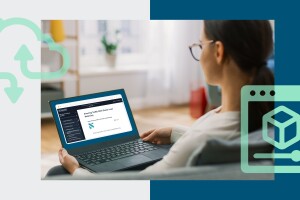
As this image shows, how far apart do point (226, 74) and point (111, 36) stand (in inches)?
12.7

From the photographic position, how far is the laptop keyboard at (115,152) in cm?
114

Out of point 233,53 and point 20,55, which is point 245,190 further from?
point 20,55

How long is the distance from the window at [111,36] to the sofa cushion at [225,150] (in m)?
0.31

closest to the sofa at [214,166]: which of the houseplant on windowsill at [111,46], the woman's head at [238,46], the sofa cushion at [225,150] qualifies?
the sofa cushion at [225,150]

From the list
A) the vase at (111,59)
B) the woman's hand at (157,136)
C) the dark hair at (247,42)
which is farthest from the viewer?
the vase at (111,59)

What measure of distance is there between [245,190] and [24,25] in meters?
0.60

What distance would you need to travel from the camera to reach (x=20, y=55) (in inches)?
45.0

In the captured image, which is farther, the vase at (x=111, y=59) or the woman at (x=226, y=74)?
the vase at (x=111, y=59)

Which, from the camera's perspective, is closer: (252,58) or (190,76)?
(252,58)

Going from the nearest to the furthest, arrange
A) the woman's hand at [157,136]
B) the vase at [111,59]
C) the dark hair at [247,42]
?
the dark hair at [247,42] < the woman's hand at [157,136] < the vase at [111,59]

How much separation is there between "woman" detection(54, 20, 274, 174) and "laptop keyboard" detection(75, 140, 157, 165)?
1.2 inches

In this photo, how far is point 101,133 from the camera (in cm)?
115

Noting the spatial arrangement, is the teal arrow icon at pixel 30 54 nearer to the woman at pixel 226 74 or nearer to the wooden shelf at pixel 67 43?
the wooden shelf at pixel 67 43

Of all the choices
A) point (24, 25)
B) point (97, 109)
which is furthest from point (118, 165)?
point (24, 25)
